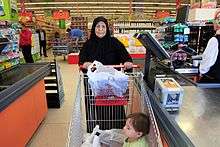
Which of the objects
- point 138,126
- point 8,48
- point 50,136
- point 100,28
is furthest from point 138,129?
point 8,48

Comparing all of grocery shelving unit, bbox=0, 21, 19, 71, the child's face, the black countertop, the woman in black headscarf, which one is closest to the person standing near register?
the woman in black headscarf

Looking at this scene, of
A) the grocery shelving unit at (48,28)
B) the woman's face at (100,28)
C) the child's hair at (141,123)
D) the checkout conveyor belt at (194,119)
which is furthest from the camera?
the grocery shelving unit at (48,28)

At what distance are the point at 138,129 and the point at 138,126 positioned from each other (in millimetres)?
25

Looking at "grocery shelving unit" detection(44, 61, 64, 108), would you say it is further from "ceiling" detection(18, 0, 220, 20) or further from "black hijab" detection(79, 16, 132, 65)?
"ceiling" detection(18, 0, 220, 20)

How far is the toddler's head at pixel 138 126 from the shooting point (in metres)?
1.65

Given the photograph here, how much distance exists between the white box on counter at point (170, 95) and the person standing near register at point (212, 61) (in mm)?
953

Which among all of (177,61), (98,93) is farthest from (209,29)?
(98,93)

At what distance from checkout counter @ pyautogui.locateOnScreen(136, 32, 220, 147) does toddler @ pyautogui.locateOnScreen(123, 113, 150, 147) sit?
12 centimetres

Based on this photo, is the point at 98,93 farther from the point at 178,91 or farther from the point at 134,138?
the point at 178,91

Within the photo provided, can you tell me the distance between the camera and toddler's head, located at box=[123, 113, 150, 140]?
1.65m

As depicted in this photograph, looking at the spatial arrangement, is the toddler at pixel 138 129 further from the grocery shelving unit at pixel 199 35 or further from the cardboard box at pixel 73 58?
the cardboard box at pixel 73 58

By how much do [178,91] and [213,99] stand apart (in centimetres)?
52

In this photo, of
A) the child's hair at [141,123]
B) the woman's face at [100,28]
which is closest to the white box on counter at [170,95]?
the child's hair at [141,123]

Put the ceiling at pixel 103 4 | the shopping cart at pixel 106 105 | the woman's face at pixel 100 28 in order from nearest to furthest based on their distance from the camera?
1. the shopping cart at pixel 106 105
2. the woman's face at pixel 100 28
3. the ceiling at pixel 103 4
